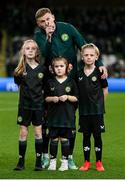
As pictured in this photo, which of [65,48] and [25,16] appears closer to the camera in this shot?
[65,48]

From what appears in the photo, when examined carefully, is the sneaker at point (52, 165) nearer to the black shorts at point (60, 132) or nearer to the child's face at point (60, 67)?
the black shorts at point (60, 132)

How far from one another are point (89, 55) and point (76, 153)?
6.80 ft

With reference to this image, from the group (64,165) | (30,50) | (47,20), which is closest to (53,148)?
(64,165)

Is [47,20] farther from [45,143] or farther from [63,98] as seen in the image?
[45,143]

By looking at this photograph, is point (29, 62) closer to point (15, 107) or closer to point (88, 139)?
point (88, 139)

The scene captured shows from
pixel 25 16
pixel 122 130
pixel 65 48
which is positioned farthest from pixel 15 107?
pixel 25 16

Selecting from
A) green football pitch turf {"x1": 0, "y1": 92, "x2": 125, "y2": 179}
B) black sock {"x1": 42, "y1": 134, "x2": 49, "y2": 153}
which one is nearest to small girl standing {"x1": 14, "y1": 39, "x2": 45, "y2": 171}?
green football pitch turf {"x1": 0, "y1": 92, "x2": 125, "y2": 179}

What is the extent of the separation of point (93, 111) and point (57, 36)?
3.55 feet

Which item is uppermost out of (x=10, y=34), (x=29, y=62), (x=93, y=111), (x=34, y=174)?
(x=10, y=34)

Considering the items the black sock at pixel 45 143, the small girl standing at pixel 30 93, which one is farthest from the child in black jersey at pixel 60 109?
the black sock at pixel 45 143

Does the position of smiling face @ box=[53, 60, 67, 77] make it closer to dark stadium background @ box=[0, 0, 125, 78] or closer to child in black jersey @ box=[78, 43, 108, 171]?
child in black jersey @ box=[78, 43, 108, 171]

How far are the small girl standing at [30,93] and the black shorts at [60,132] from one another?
0.15 m

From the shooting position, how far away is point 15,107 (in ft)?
59.6

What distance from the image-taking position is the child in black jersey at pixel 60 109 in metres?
8.60
